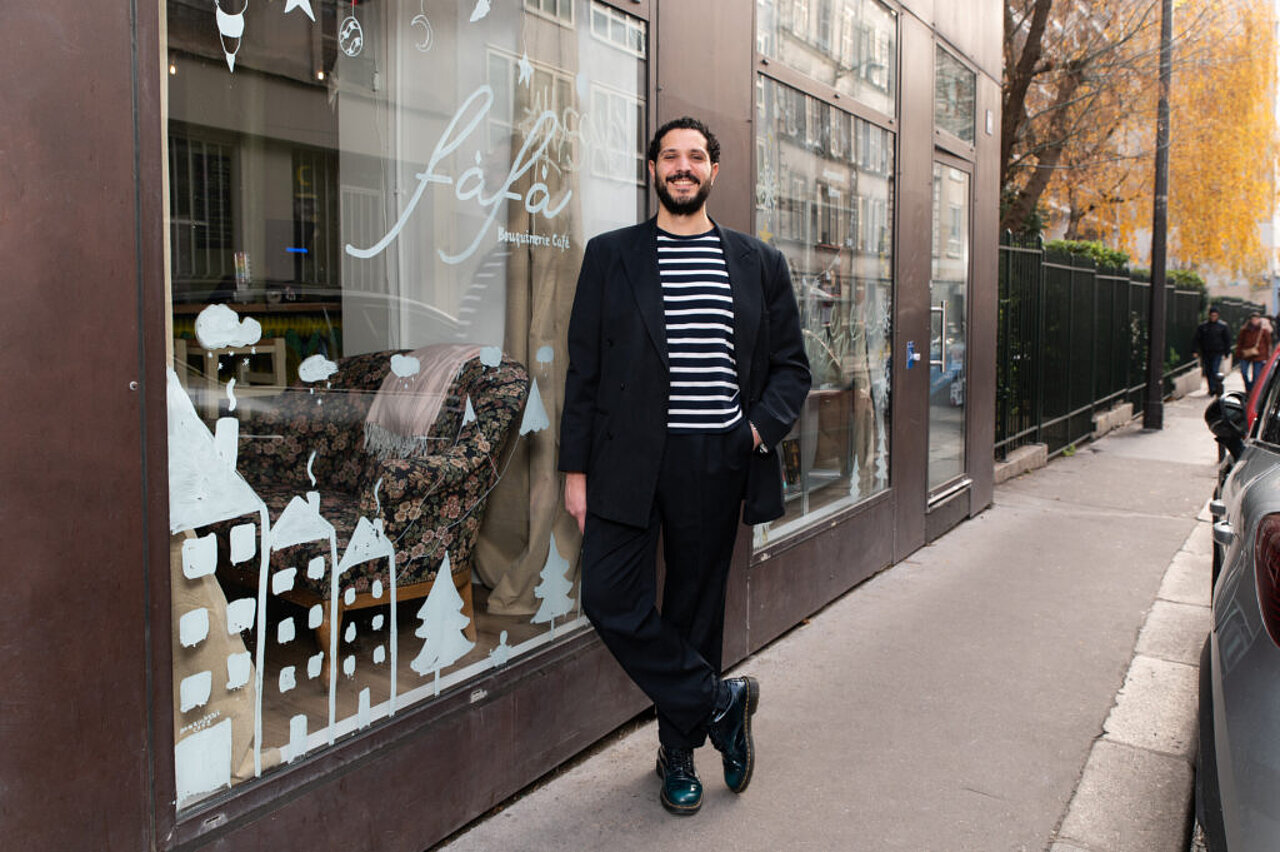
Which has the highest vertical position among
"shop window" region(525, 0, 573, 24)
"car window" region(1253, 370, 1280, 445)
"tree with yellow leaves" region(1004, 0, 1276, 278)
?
"tree with yellow leaves" region(1004, 0, 1276, 278)

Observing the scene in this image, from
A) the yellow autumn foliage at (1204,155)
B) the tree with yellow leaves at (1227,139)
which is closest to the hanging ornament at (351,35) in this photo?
the yellow autumn foliage at (1204,155)

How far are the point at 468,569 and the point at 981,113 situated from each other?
6.65m

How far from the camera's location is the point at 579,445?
11.1 feet

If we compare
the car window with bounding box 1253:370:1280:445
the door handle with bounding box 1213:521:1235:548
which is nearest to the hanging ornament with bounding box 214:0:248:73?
the door handle with bounding box 1213:521:1235:548

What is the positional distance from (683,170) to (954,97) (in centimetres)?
538

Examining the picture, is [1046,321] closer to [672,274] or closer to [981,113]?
[981,113]

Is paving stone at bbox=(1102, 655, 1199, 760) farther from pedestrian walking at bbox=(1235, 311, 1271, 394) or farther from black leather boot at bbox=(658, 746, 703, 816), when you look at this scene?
pedestrian walking at bbox=(1235, 311, 1271, 394)

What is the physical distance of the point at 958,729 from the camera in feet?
14.2

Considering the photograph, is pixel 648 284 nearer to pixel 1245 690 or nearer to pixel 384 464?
pixel 384 464

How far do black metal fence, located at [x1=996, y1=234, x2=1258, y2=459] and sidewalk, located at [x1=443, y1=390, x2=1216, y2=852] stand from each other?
3940 millimetres

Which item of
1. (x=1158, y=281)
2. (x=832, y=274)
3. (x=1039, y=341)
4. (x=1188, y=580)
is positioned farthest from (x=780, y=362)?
(x=1158, y=281)

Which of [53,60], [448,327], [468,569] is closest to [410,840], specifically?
[468,569]

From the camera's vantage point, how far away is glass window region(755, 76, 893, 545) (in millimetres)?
5484

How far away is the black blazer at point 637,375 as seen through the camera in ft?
10.9
